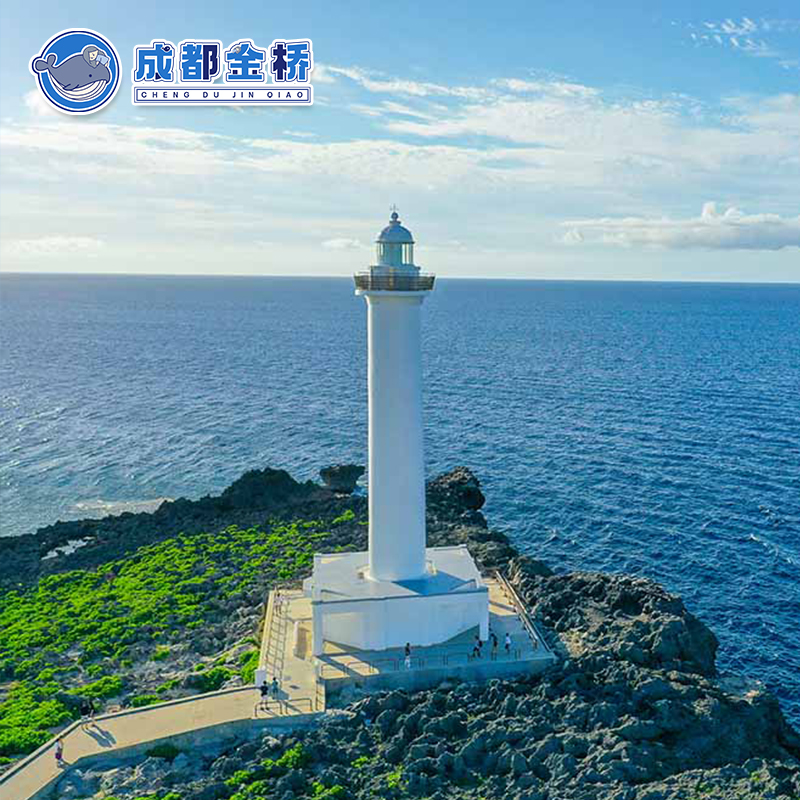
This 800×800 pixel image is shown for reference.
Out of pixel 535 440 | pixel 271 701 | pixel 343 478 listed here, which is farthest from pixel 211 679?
pixel 535 440

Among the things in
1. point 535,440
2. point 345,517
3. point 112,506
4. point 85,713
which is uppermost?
point 535,440

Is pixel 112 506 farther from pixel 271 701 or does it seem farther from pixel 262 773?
pixel 262 773

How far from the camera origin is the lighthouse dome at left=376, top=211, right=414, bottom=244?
26.9 m

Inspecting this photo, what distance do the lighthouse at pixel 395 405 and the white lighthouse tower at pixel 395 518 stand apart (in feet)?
0.11

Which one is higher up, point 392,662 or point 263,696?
point 392,662

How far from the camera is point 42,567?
141 feet

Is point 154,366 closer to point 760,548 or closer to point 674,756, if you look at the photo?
point 760,548

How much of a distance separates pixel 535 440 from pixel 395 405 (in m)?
41.4

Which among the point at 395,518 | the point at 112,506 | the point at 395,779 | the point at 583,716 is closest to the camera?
the point at 395,779

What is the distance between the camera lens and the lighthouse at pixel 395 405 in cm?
2692

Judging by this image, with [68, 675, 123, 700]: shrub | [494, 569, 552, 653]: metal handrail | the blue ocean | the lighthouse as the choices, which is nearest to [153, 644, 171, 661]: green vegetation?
[68, 675, 123, 700]: shrub

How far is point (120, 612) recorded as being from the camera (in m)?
35.0

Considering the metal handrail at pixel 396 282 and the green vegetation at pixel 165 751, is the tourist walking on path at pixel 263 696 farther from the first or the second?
the metal handrail at pixel 396 282

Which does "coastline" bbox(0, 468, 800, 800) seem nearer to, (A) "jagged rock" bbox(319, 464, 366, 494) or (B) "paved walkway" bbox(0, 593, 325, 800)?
(B) "paved walkway" bbox(0, 593, 325, 800)
